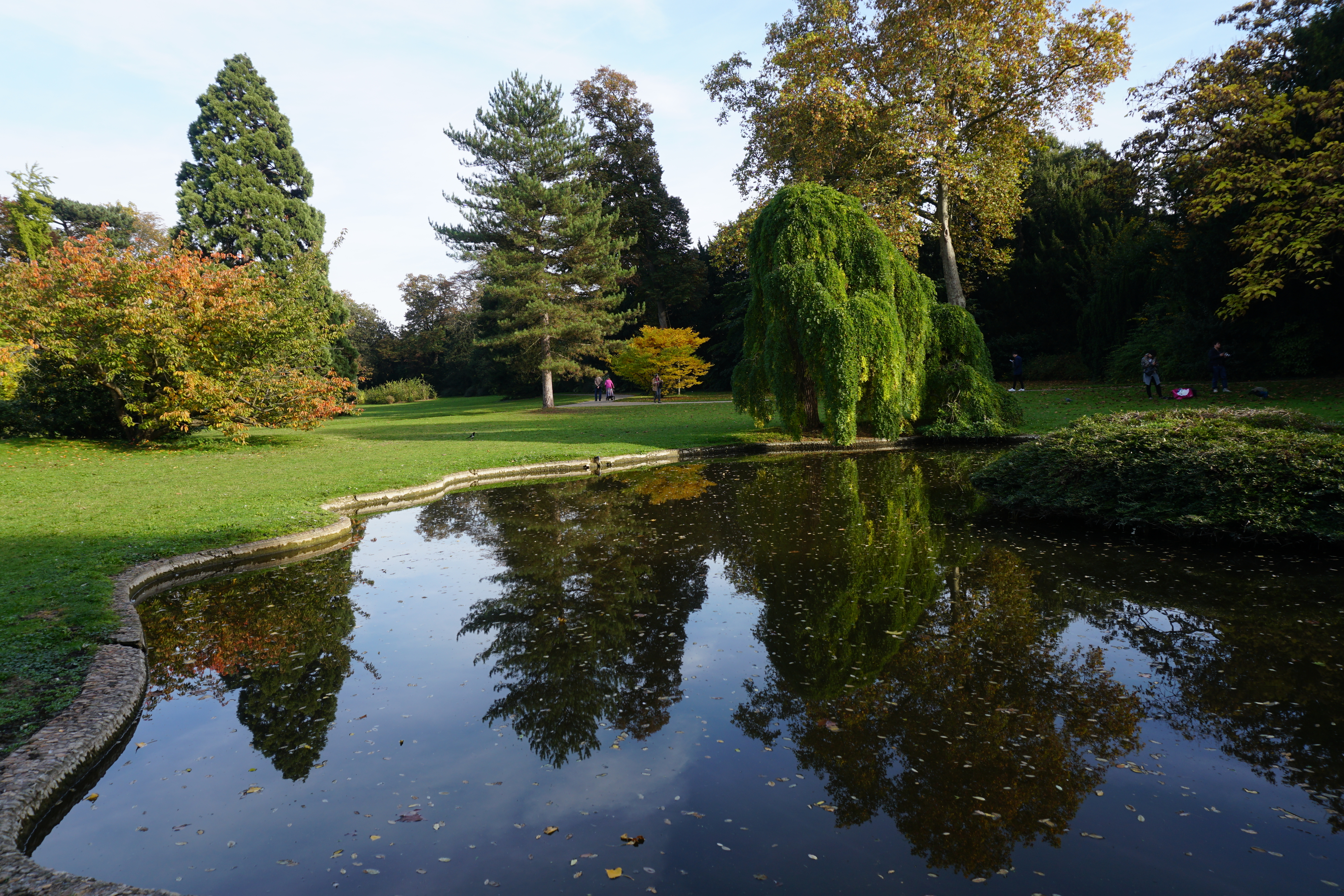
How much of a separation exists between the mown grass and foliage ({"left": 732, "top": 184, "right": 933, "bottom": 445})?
240 cm

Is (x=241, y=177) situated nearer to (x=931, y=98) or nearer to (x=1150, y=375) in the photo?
(x=931, y=98)

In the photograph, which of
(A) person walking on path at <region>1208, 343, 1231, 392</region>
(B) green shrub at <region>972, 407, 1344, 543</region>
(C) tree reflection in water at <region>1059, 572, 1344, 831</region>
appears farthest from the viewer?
(A) person walking on path at <region>1208, 343, 1231, 392</region>

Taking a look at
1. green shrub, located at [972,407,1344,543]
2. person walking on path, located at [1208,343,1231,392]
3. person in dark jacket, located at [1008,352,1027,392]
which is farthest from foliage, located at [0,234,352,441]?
person walking on path, located at [1208,343,1231,392]

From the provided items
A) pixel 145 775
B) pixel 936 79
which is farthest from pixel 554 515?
pixel 936 79

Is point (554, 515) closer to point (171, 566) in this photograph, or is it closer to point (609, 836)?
point (171, 566)


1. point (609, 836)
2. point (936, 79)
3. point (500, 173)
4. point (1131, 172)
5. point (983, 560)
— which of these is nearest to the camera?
point (609, 836)

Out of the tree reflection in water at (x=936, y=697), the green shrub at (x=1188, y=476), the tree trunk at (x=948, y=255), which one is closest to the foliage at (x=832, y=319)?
the green shrub at (x=1188, y=476)

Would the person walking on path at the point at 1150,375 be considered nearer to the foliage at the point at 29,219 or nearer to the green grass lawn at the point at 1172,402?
the green grass lawn at the point at 1172,402

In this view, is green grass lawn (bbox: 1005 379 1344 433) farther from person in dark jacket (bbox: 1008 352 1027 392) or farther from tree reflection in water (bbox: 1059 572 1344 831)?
tree reflection in water (bbox: 1059 572 1344 831)

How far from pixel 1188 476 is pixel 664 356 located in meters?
29.4

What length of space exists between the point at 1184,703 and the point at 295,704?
5.40 meters

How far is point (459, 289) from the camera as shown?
5981 cm

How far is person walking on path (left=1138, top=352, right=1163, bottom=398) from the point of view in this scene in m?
19.8

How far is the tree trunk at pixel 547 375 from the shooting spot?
32.5 m
